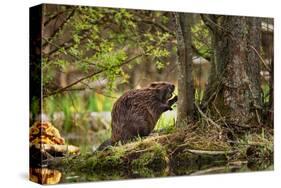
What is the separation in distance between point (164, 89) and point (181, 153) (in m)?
0.57

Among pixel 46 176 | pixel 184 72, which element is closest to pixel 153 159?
pixel 184 72

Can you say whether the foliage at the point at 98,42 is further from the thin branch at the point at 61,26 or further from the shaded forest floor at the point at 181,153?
the shaded forest floor at the point at 181,153

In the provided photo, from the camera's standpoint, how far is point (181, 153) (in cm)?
661

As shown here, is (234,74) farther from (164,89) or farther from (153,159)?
(153,159)

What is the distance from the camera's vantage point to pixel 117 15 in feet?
21.0

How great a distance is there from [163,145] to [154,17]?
3.59 feet

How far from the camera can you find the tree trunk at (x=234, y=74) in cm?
683

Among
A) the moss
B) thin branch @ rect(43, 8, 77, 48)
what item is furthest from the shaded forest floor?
thin branch @ rect(43, 8, 77, 48)

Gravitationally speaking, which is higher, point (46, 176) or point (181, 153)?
point (181, 153)

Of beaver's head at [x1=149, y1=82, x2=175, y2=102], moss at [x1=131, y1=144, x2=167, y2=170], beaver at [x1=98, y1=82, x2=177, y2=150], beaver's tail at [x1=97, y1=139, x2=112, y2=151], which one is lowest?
moss at [x1=131, y1=144, x2=167, y2=170]

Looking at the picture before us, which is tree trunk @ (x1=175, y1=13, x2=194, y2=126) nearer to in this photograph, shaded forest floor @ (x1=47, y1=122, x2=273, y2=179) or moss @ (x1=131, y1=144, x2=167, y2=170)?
shaded forest floor @ (x1=47, y1=122, x2=273, y2=179)

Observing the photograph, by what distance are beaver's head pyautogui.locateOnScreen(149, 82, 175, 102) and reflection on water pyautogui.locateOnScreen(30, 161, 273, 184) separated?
0.62 metres

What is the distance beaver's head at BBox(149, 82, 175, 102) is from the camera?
6.55 meters

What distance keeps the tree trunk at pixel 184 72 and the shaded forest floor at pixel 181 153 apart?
128 millimetres
